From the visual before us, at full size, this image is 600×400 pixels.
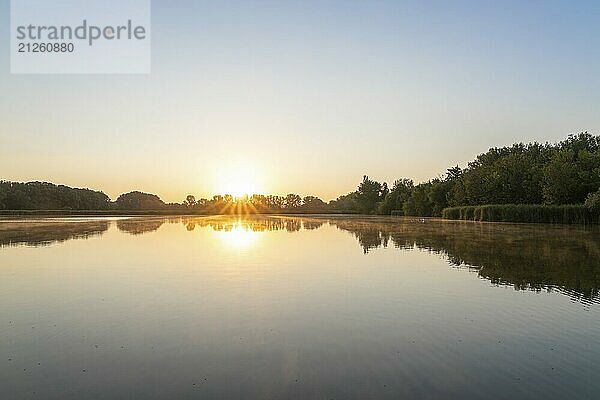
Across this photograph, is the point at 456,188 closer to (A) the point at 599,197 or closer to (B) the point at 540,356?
(A) the point at 599,197

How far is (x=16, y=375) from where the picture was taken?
636 centimetres

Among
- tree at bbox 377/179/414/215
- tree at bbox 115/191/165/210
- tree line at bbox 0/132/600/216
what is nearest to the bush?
tree line at bbox 0/132/600/216

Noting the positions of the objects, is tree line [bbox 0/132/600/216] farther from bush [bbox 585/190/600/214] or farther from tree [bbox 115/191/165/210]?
tree [bbox 115/191/165/210]

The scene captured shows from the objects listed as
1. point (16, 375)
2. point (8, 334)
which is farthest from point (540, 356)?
point (8, 334)

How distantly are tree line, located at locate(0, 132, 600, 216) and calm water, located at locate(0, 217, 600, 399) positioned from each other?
44742mm

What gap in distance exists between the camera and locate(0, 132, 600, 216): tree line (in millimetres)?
60312

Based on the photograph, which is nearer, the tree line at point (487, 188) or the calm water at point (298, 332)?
the calm water at point (298, 332)

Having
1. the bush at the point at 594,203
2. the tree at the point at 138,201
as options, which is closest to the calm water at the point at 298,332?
the bush at the point at 594,203

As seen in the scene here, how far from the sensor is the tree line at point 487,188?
60.3m

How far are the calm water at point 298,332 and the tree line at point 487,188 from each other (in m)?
44.7

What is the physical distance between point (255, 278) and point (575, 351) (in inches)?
355

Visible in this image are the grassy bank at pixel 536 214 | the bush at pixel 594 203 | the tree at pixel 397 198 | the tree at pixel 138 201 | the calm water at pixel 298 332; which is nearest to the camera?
the calm water at pixel 298 332

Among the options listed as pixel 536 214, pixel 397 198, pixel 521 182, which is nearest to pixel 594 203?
pixel 536 214

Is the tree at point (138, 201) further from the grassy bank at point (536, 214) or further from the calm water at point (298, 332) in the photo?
the calm water at point (298, 332)
